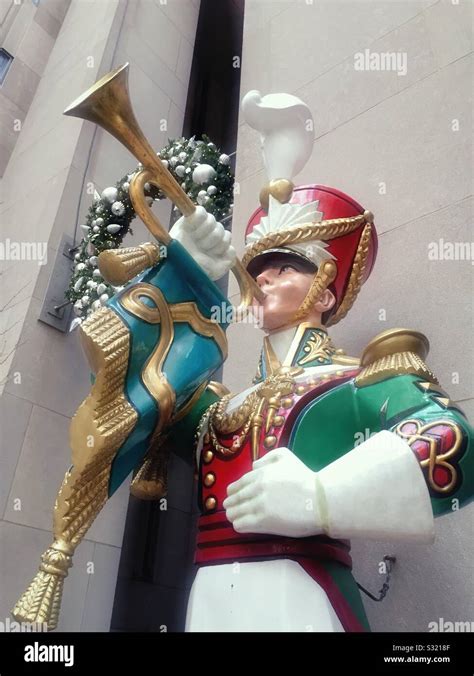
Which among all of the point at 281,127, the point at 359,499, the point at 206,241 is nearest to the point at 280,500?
the point at 359,499

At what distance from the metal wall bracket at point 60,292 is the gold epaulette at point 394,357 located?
2414 mm

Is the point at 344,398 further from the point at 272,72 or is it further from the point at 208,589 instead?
the point at 272,72

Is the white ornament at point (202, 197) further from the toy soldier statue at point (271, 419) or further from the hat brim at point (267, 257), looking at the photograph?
the hat brim at point (267, 257)

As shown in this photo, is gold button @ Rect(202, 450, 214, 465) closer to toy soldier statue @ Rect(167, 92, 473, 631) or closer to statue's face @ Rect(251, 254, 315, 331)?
toy soldier statue @ Rect(167, 92, 473, 631)

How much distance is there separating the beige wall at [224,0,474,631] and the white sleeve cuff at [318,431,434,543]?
0.72 m

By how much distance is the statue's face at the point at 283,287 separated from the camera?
1737 mm

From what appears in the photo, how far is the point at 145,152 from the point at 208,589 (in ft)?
3.42

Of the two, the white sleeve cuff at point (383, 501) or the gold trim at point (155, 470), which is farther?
the gold trim at point (155, 470)

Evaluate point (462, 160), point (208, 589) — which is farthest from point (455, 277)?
point (208, 589)

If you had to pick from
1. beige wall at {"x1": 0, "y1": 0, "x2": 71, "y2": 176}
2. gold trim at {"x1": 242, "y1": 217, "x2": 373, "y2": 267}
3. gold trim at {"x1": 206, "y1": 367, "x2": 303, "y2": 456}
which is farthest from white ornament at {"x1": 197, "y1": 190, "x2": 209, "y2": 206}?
beige wall at {"x1": 0, "y1": 0, "x2": 71, "y2": 176}

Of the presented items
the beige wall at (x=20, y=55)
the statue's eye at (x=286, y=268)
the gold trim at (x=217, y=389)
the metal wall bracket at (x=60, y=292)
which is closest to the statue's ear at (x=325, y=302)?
the statue's eye at (x=286, y=268)

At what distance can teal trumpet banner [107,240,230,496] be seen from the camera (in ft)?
4.87

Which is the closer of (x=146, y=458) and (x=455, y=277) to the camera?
(x=146, y=458)
